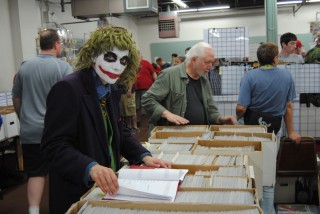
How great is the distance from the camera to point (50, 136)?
4.48ft

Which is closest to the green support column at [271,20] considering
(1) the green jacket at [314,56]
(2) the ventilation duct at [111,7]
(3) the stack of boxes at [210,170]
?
(1) the green jacket at [314,56]

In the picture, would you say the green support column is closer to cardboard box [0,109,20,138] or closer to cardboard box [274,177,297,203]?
cardboard box [274,177,297,203]

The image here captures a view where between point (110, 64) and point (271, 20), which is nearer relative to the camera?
point (110, 64)

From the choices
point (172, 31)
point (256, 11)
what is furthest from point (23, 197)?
point (256, 11)

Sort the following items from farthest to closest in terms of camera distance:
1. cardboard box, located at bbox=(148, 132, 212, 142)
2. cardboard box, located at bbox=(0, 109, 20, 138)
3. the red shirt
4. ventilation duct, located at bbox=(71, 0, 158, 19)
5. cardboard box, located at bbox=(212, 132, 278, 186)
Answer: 1. the red shirt
2. ventilation duct, located at bbox=(71, 0, 158, 19)
3. cardboard box, located at bbox=(0, 109, 20, 138)
4. cardboard box, located at bbox=(148, 132, 212, 142)
5. cardboard box, located at bbox=(212, 132, 278, 186)

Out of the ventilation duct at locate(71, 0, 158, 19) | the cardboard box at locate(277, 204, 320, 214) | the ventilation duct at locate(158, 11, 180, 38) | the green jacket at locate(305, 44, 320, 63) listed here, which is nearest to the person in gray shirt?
the cardboard box at locate(277, 204, 320, 214)

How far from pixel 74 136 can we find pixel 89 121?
8cm

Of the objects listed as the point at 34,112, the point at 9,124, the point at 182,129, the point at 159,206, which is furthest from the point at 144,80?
the point at 159,206

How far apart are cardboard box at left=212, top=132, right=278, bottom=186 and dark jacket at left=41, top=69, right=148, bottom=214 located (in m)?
0.73

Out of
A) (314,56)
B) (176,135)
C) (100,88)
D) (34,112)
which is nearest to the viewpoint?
(100,88)

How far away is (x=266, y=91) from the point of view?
2916 mm

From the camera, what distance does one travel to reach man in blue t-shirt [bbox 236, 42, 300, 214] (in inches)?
115

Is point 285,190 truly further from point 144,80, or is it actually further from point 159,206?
point 144,80

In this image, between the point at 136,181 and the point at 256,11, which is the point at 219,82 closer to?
the point at 136,181
